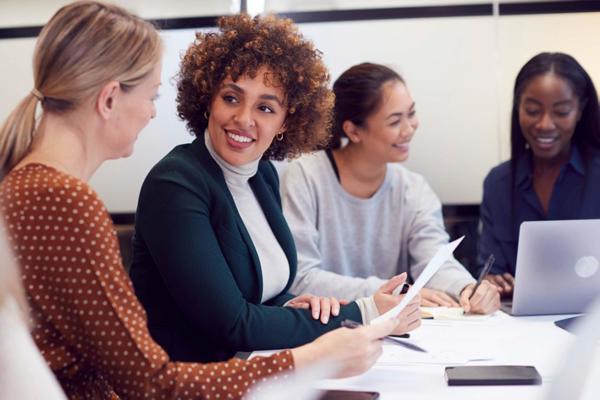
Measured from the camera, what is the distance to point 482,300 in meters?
1.91

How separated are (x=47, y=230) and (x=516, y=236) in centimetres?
184

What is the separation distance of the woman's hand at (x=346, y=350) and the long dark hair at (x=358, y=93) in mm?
1479

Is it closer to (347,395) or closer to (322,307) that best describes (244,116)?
(322,307)

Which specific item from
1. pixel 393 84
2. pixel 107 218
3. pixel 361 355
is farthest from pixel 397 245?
pixel 107 218

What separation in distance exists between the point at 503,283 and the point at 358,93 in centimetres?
88

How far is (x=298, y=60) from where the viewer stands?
6.20 ft

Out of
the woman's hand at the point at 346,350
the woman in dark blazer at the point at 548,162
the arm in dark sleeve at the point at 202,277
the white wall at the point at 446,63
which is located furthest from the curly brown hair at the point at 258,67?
the white wall at the point at 446,63

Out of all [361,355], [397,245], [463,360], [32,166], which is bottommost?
[397,245]

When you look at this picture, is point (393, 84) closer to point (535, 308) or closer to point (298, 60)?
point (298, 60)

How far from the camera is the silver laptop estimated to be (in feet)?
5.72

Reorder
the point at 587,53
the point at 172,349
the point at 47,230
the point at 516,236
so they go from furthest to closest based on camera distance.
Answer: the point at 587,53 < the point at 516,236 < the point at 172,349 < the point at 47,230

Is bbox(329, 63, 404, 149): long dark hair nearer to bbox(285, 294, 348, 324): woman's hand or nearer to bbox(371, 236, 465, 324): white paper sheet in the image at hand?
bbox(285, 294, 348, 324): woman's hand

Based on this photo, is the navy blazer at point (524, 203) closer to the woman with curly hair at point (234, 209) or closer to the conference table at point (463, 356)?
the conference table at point (463, 356)

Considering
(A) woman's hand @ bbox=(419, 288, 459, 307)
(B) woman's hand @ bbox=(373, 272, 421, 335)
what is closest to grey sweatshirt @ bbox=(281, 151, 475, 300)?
(A) woman's hand @ bbox=(419, 288, 459, 307)
